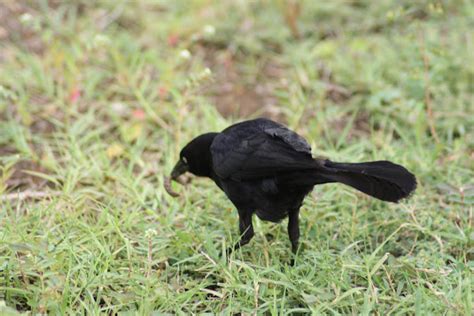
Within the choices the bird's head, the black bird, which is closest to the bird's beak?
the bird's head

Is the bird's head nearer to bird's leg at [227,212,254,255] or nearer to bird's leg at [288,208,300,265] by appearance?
bird's leg at [227,212,254,255]

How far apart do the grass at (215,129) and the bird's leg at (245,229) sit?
0.27 ft

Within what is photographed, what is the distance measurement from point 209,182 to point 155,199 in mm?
495

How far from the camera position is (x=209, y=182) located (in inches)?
191

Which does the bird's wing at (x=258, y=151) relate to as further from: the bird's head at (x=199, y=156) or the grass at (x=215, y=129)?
the grass at (x=215, y=129)

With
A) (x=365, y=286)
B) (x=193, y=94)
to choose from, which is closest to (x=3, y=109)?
(x=193, y=94)

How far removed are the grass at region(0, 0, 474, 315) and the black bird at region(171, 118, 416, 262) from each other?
27cm

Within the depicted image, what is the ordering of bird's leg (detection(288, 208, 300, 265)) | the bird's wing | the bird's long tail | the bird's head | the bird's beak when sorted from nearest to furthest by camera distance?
the bird's long tail < the bird's wing < bird's leg (detection(288, 208, 300, 265)) < the bird's head < the bird's beak

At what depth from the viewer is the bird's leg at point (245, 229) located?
389 centimetres

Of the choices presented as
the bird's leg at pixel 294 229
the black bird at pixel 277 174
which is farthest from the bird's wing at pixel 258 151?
the bird's leg at pixel 294 229

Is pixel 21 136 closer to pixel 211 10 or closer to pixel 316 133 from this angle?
pixel 316 133

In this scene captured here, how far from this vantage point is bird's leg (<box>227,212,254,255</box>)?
12.8 ft

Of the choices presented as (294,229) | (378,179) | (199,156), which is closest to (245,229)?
(294,229)

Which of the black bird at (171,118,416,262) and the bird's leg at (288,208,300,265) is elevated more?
the black bird at (171,118,416,262)
